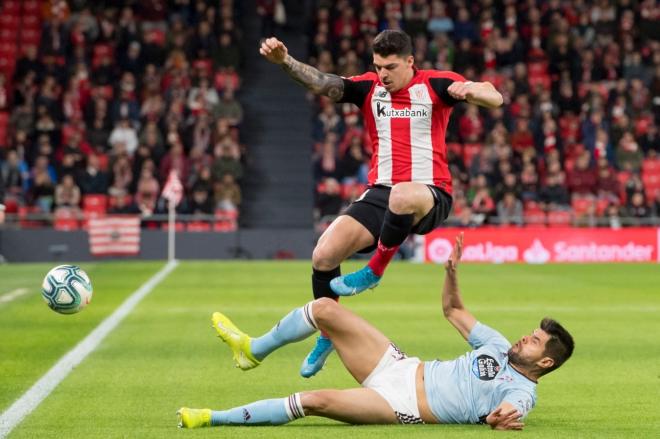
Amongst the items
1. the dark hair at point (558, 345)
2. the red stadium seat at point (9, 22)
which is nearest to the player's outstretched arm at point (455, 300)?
the dark hair at point (558, 345)

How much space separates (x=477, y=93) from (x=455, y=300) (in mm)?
1377

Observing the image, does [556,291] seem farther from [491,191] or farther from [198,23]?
[198,23]

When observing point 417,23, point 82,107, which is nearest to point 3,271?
point 82,107

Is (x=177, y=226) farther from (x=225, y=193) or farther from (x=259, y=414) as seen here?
(x=259, y=414)

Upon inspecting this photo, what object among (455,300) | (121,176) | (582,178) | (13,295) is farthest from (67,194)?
(455,300)

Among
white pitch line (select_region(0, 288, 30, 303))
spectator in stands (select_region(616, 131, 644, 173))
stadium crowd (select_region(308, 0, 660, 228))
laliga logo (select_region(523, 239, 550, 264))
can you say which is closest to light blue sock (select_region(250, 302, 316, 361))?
white pitch line (select_region(0, 288, 30, 303))

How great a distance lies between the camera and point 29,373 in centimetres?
1085

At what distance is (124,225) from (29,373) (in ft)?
60.9

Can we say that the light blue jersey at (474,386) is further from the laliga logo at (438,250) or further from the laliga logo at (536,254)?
the laliga logo at (536,254)

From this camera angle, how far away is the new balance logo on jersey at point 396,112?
32.6 feet

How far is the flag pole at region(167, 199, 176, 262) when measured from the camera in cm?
2882

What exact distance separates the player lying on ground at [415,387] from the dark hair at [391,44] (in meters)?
2.09

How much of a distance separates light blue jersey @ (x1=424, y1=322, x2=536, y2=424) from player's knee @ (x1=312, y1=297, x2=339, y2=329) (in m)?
0.65

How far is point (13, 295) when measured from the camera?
19.5m
